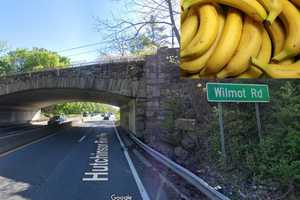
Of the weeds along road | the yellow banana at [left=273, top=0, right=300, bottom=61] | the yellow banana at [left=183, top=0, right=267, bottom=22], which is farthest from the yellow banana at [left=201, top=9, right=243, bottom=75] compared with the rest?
the weeds along road

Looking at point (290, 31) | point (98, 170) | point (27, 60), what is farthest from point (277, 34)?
point (27, 60)

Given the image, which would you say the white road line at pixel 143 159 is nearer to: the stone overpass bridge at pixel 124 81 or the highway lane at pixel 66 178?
the highway lane at pixel 66 178

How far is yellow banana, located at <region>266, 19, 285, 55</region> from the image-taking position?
4.96 meters

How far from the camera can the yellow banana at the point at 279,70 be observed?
4879 mm

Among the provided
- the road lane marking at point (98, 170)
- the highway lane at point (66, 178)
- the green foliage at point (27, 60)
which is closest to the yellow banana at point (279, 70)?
the highway lane at point (66, 178)

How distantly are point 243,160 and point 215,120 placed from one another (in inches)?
93.8

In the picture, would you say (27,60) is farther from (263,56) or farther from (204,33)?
(263,56)

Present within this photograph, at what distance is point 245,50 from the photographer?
197 inches

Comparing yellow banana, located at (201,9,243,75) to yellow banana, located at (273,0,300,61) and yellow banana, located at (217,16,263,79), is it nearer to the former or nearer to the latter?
yellow banana, located at (217,16,263,79)

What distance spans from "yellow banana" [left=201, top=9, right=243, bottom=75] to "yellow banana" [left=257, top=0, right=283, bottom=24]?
37 cm

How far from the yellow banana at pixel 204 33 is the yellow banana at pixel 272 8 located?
676 millimetres

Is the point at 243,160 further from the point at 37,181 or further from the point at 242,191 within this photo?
the point at 37,181

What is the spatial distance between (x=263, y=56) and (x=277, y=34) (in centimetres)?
40

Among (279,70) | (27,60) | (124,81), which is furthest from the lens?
(27,60)
